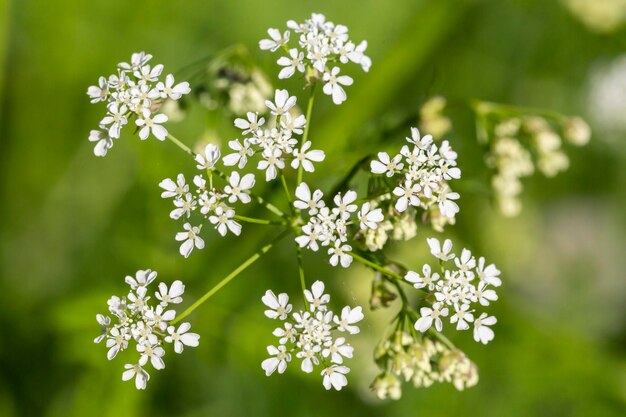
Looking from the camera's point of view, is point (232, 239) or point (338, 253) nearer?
point (338, 253)

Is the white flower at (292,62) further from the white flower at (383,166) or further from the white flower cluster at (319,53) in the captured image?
the white flower at (383,166)

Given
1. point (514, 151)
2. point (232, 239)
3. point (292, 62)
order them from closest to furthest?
point (292, 62) → point (514, 151) → point (232, 239)

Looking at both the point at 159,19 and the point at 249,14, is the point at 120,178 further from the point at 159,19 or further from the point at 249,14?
the point at 249,14

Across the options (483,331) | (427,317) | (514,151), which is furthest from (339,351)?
(514,151)

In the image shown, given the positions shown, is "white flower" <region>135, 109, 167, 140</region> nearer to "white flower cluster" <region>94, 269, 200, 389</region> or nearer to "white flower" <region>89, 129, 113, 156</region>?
"white flower" <region>89, 129, 113, 156</region>

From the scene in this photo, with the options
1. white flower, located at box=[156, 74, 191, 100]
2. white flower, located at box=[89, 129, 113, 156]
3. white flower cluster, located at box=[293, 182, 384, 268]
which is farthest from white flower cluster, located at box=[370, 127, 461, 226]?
white flower, located at box=[89, 129, 113, 156]

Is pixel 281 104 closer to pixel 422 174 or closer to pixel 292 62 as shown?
pixel 292 62

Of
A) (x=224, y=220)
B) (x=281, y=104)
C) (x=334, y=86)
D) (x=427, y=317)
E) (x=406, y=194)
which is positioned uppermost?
(x=334, y=86)

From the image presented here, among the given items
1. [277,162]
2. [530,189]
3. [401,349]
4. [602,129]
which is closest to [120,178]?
[277,162]
